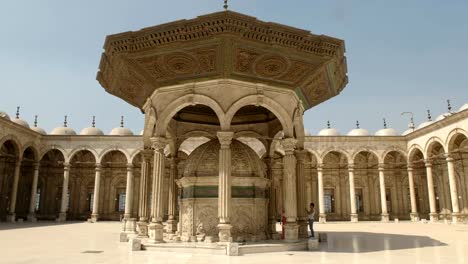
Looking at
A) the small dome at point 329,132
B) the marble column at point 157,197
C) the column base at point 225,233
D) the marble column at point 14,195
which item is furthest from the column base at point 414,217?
the marble column at point 14,195

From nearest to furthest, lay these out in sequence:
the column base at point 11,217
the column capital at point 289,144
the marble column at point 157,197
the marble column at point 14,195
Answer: the marble column at point 157,197 < the column capital at point 289,144 < the marble column at point 14,195 < the column base at point 11,217

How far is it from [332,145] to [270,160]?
674 inches

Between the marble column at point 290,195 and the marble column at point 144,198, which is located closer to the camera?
the marble column at point 290,195

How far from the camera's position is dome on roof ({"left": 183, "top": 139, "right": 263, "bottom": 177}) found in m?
10.9

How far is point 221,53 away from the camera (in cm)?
957

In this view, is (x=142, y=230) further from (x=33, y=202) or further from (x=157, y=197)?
(x=33, y=202)

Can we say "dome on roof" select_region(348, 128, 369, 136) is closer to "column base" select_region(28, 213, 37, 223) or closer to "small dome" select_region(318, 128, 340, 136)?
"small dome" select_region(318, 128, 340, 136)

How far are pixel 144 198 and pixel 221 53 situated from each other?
5147mm

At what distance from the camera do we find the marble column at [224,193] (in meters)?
9.16

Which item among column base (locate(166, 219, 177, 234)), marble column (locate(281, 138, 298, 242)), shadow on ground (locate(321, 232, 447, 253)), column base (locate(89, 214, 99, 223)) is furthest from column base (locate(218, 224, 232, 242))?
column base (locate(89, 214, 99, 223))

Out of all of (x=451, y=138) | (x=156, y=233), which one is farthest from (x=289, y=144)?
(x=451, y=138)

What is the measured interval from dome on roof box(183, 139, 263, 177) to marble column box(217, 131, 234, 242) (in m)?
1.20

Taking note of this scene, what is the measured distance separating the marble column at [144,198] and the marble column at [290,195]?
426 cm

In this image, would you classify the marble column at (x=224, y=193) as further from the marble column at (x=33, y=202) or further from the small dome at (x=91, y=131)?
the small dome at (x=91, y=131)
